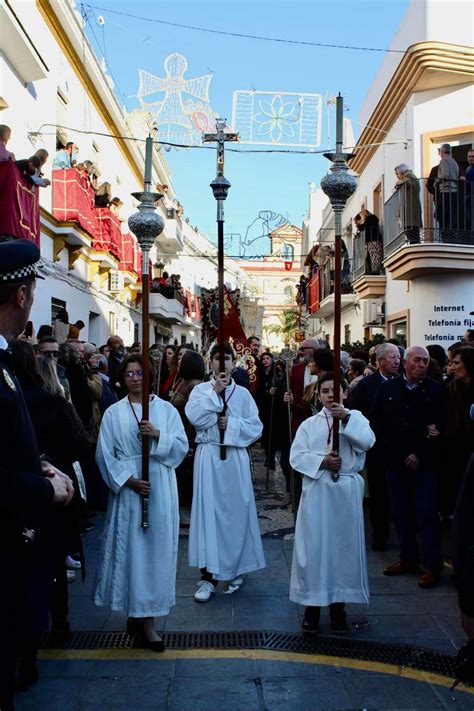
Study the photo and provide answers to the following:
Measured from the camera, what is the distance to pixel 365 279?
18.0 meters

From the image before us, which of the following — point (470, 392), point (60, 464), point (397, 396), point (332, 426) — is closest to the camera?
point (60, 464)

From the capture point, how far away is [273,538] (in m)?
7.48

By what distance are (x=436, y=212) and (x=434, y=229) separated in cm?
33

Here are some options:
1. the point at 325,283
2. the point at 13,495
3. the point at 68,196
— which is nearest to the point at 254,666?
the point at 13,495

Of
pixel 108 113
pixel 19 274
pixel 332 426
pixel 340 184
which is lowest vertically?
pixel 332 426

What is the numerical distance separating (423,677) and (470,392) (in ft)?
7.83

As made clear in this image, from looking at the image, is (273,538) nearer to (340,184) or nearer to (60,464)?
(60,464)

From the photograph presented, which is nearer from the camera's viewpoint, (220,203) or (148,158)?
(148,158)

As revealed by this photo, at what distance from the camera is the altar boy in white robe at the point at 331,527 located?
4793mm

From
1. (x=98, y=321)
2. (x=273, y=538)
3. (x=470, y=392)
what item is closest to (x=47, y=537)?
(x=470, y=392)

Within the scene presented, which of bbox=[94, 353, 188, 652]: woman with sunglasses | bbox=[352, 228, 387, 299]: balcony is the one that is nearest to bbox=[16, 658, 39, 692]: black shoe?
bbox=[94, 353, 188, 652]: woman with sunglasses

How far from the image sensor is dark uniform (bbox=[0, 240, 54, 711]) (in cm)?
231

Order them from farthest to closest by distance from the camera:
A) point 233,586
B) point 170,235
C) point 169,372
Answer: point 170,235
point 169,372
point 233,586

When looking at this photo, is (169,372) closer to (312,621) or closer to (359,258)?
(312,621)
